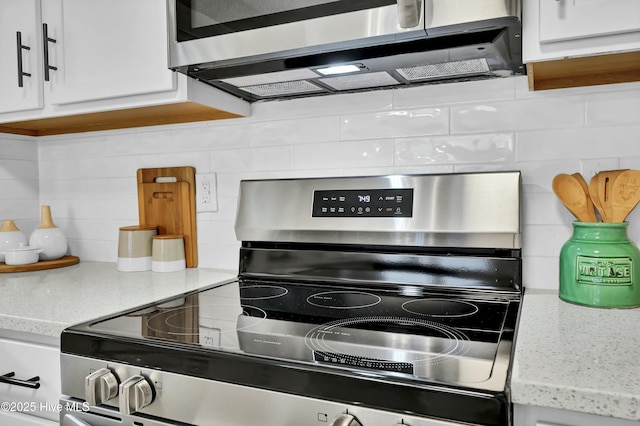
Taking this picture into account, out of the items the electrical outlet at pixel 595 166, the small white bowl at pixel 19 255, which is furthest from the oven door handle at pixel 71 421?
the electrical outlet at pixel 595 166

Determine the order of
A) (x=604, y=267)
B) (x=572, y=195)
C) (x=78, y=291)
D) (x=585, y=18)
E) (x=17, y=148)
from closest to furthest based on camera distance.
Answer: (x=585, y=18) < (x=604, y=267) < (x=572, y=195) < (x=78, y=291) < (x=17, y=148)

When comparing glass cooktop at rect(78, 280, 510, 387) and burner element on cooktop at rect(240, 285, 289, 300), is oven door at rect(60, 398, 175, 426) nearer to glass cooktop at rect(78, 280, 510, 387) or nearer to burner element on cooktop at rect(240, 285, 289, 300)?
glass cooktop at rect(78, 280, 510, 387)

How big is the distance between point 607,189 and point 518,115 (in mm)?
287

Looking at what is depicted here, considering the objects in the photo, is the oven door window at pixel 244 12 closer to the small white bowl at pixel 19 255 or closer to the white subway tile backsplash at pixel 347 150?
the white subway tile backsplash at pixel 347 150

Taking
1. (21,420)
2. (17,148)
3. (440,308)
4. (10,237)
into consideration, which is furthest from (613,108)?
(17,148)

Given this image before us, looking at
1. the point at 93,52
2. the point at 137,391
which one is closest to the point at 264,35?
the point at 93,52

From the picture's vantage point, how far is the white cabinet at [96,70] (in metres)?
1.29

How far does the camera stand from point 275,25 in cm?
107

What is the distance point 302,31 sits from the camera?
103 centimetres

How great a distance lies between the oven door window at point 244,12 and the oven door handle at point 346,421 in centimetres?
77

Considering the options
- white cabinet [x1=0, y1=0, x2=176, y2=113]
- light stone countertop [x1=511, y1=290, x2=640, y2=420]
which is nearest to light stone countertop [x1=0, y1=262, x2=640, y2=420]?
light stone countertop [x1=511, y1=290, x2=640, y2=420]

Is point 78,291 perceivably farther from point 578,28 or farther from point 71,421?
point 578,28

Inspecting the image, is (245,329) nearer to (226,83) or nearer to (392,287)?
(392,287)

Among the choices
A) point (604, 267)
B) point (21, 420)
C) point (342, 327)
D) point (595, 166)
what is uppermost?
point (595, 166)
